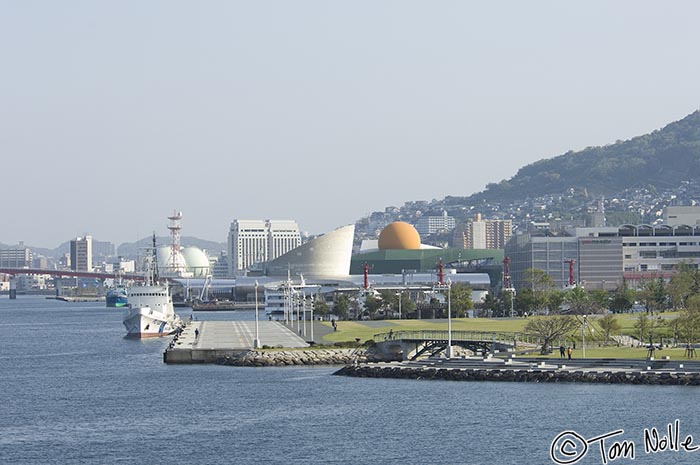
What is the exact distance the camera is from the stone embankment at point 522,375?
62.2m

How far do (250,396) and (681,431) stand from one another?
20428 mm

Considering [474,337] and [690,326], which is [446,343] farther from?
[690,326]

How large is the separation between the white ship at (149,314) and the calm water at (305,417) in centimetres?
3894

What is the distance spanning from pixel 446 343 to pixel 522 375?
541 inches

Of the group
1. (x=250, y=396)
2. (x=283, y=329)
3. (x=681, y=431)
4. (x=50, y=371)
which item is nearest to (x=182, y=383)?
(x=250, y=396)

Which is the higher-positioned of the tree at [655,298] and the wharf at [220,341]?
the tree at [655,298]

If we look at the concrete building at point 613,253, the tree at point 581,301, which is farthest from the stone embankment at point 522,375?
the concrete building at point 613,253

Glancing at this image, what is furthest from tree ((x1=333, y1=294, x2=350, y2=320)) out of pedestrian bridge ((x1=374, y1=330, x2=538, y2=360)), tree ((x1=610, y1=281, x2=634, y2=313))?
pedestrian bridge ((x1=374, y1=330, x2=538, y2=360))

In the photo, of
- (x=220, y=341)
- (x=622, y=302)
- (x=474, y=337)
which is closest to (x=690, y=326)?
(x=474, y=337)

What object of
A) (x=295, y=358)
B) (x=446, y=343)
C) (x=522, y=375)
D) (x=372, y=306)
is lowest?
(x=522, y=375)

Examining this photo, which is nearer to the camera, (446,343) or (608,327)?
(446,343)

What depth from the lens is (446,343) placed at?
260 feet

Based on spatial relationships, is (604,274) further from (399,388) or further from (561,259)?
(399,388)

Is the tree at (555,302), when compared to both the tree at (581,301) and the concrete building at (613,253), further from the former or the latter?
the concrete building at (613,253)
